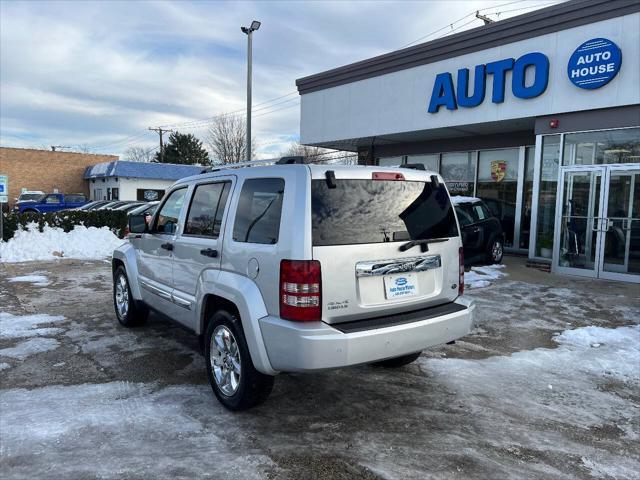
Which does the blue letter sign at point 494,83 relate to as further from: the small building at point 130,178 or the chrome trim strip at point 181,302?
the small building at point 130,178

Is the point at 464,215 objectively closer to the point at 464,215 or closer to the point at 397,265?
A: the point at 464,215

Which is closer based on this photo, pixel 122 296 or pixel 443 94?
pixel 122 296

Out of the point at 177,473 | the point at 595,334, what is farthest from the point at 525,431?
the point at 595,334

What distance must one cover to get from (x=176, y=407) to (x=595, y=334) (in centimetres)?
516

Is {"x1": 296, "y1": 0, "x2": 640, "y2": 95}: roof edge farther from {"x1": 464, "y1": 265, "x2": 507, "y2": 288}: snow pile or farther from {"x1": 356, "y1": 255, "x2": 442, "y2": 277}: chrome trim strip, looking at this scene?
{"x1": 356, "y1": 255, "x2": 442, "y2": 277}: chrome trim strip

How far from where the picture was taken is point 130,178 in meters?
39.5

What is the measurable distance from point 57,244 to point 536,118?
13.0 meters

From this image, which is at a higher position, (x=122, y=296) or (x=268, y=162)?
(x=268, y=162)

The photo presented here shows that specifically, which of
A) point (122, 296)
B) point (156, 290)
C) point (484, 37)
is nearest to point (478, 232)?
point (484, 37)

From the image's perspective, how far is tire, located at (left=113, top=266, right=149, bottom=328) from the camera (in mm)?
6160

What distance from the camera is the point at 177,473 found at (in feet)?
9.99

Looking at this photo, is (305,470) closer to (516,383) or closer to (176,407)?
(176,407)

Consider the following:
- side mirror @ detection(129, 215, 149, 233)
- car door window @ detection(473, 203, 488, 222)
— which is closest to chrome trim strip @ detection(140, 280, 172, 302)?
side mirror @ detection(129, 215, 149, 233)

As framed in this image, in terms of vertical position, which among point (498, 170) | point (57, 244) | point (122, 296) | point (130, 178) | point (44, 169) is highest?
point (44, 169)
